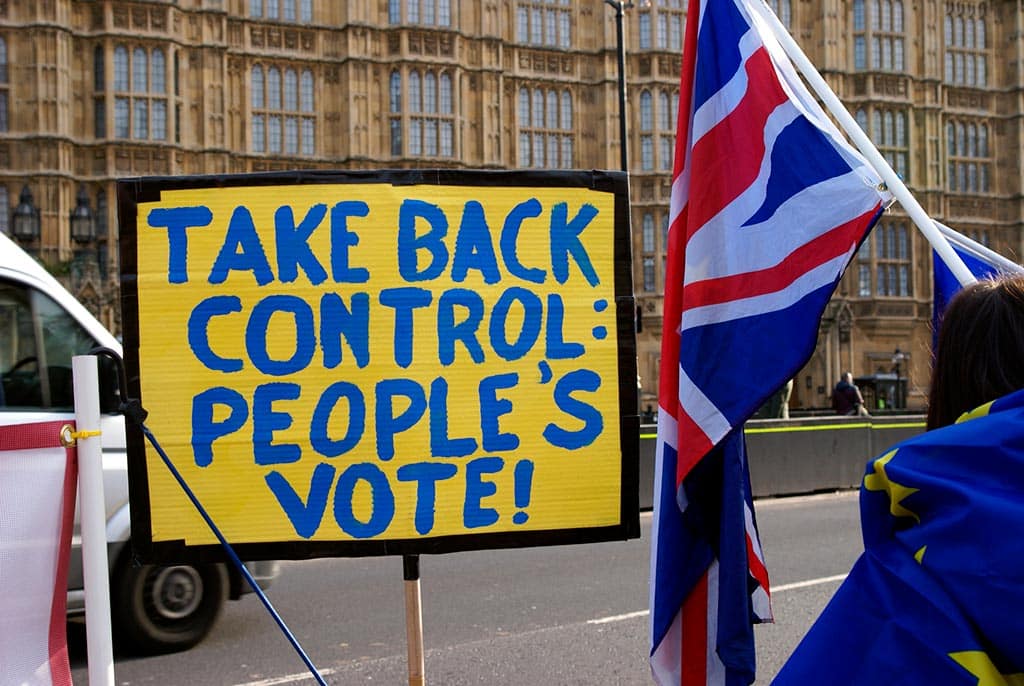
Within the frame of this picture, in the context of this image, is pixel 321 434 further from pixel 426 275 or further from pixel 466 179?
pixel 466 179

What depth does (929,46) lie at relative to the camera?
121 ft

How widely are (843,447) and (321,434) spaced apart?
1309cm

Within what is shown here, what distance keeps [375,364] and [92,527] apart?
78 centimetres

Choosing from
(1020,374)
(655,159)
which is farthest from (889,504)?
(655,159)

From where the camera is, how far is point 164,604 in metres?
5.91

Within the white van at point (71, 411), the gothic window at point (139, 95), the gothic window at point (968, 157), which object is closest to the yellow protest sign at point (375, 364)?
the white van at point (71, 411)

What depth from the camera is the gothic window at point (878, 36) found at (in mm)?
36188

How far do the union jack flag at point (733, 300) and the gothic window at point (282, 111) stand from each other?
94.9 feet

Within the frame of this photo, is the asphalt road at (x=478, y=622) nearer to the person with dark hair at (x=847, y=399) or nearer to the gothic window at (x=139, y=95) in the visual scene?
the person with dark hair at (x=847, y=399)

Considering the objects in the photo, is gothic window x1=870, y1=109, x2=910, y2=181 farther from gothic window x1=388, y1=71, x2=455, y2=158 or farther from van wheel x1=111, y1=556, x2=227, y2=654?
van wheel x1=111, y1=556, x2=227, y2=654

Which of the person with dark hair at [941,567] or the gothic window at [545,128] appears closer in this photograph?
the person with dark hair at [941,567]

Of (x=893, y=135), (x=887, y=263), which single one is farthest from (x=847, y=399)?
(x=893, y=135)

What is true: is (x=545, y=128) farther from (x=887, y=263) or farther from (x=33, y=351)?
(x=33, y=351)

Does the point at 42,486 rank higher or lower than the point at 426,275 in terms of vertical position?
lower
